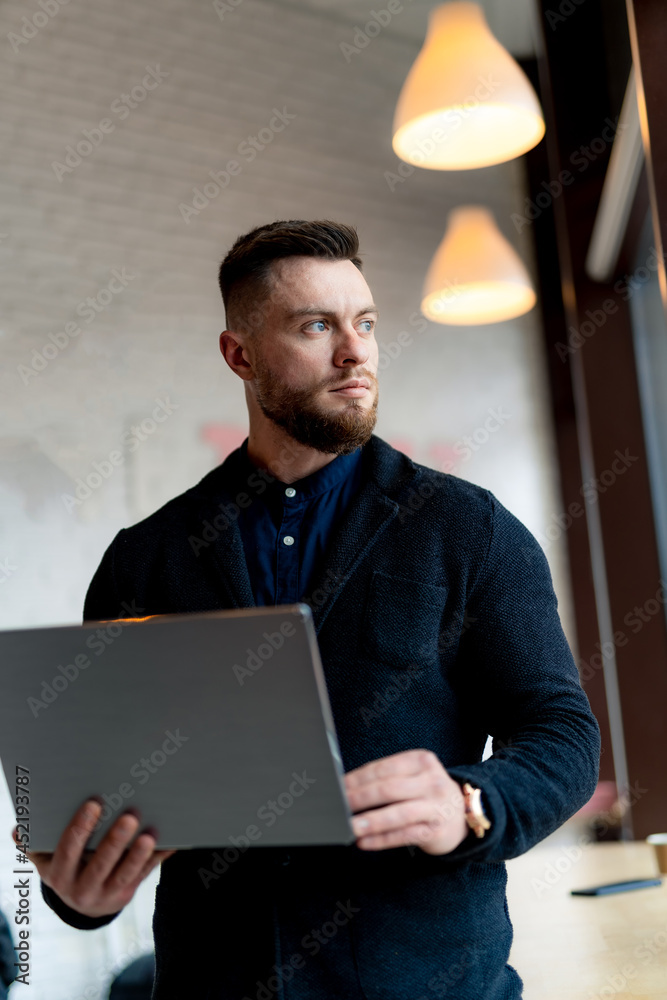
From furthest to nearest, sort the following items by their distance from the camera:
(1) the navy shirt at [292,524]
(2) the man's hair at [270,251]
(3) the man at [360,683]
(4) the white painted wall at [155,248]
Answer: (4) the white painted wall at [155,248], (2) the man's hair at [270,251], (1) the navy shirt at [292,524], (3) the man at [360,683]

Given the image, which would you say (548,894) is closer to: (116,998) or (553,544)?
(116,998)

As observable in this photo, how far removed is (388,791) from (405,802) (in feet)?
0.10

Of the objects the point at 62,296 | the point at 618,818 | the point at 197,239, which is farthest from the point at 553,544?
the point at 62,296

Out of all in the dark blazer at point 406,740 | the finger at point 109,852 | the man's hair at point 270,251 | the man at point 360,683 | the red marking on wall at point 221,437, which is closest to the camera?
the finger at point 109,852

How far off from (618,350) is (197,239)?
74.5 inches

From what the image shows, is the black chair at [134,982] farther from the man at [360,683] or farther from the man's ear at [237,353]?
the man's ear at [237,353]

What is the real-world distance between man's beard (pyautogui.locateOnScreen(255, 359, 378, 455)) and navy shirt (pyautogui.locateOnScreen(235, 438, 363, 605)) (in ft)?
0.20

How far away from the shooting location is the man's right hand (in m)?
1.09

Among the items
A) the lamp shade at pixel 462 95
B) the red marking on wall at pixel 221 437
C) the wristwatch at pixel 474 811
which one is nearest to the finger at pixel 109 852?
the wristwatch at pixel 474 811

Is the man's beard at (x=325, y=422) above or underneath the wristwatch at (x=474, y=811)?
above

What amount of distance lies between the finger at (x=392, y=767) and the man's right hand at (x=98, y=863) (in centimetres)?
24

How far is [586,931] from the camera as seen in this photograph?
2.34 metres

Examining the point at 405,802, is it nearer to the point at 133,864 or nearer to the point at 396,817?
the point at 396,817

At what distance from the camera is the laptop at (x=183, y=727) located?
0.97 m
